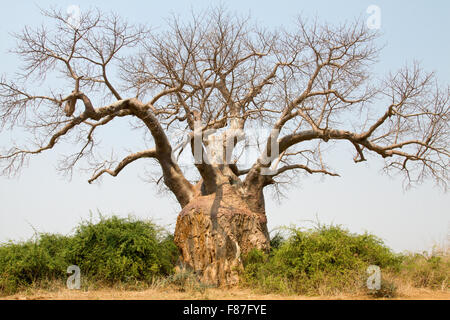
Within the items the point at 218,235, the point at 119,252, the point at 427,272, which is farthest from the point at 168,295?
the point at 427,272

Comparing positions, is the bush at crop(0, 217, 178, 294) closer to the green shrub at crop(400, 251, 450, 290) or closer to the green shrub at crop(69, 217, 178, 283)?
the green shrub at crop(69, 217, 178, 283)

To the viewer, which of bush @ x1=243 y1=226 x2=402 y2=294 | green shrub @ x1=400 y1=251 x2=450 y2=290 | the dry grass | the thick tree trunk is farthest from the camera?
the thick tree trunk

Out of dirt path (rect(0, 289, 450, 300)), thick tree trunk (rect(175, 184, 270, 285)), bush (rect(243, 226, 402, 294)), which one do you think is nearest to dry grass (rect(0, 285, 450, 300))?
dirt path (rect(0, 289, 450, 300))

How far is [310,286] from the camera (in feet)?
28.7

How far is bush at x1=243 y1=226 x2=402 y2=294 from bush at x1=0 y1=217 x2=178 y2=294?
2321 millimetres

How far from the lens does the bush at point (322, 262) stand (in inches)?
339

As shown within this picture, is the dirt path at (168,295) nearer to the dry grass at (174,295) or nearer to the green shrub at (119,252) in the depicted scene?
the dry grass at (174,295)

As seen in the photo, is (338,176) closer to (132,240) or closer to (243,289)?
(243,289)

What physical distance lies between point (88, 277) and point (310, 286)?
4.74 meters

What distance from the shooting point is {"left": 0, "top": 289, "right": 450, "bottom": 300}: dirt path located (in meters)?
8.12

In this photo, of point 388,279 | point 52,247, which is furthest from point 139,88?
point 388,279

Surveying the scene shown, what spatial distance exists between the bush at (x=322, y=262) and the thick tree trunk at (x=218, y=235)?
2.22ft

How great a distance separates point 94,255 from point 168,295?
245cm

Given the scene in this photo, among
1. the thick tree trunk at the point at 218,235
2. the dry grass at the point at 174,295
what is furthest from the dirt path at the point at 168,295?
the thick tree trunk at the point at 218,235
